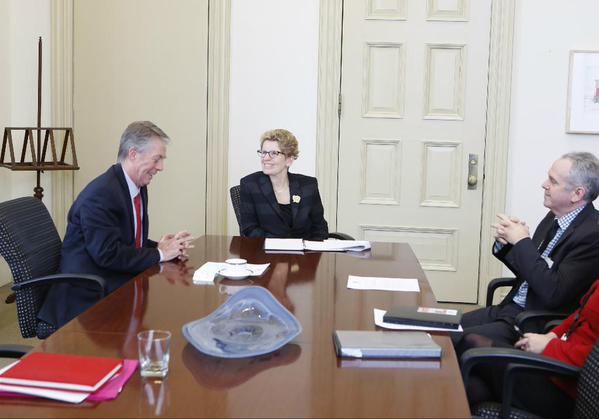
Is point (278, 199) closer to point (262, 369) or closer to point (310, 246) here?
point (310, 246)

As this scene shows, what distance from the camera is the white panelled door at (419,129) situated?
5207 millimetres

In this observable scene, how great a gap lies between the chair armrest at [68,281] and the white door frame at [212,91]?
2.49 meters

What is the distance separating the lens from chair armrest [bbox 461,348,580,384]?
209 centimetres

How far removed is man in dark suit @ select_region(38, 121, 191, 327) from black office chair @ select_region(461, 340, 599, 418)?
4.80 feet

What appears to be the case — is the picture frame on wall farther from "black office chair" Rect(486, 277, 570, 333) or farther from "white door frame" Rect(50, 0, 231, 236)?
"black office chair" Rect(486, 277, 570, 333)

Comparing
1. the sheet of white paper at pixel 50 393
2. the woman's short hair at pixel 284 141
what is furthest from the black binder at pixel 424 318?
the woman's short hair at pixel 284 141

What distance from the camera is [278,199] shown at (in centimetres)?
412

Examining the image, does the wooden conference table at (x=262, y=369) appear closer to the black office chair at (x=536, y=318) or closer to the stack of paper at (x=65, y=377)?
the stack of paper at (x=65, y=377)

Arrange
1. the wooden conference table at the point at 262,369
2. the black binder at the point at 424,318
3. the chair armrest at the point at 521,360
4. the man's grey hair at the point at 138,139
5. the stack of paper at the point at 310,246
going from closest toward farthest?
the wooden conference table at the point at 262,369, the chair armrest at the point at 521,360, the black binder at the point at 424,318, the man's grey hair at the point at 138,139, the stack of paper at the point at 310,246

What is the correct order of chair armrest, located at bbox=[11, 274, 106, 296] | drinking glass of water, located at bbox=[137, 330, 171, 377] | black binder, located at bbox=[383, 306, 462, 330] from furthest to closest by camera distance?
chair armrest, located at bbox=[11, 274, 106, 296] → black binder, located at bbox=[383, 306, 462, 330] → drinking glass of water, located at bbox=[137, 330, 171, 377]

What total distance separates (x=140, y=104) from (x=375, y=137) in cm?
171

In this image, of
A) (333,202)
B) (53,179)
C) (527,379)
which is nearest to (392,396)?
(527,379)

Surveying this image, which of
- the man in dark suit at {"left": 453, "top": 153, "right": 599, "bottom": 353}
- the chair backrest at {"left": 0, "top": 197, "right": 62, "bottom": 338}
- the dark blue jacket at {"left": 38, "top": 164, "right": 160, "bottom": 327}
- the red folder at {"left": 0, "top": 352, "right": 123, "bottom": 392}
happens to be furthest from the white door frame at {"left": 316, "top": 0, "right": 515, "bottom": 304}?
the red folder at {"left": 0, "top": 352, "right": 123, "bottom": 392}

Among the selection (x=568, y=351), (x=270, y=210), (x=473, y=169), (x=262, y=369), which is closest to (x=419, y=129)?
A: (x=473, y=169)
